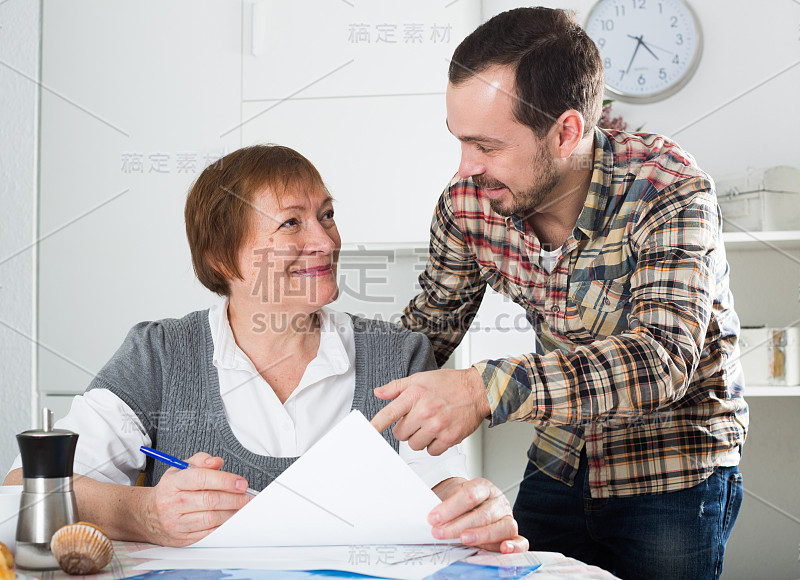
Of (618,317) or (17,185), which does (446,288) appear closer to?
(618,317)

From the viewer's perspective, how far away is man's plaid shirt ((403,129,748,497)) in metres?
0.97

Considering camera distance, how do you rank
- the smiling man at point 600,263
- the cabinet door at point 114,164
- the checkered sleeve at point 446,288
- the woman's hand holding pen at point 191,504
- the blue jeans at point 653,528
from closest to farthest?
1. the woman's hand holding pen at point 191,504
2. the smiling man at point 600,263
3. the blue jeans at point 653,528
4. the checkered sleeve at point 446,288
5. the cabinet door at point 114,164

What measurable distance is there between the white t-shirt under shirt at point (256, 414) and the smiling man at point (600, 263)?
32 centimetres

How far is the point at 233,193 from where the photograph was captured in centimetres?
129

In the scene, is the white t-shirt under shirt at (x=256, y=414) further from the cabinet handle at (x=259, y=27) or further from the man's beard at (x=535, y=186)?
the cabinet handle at (x=259, y=27)

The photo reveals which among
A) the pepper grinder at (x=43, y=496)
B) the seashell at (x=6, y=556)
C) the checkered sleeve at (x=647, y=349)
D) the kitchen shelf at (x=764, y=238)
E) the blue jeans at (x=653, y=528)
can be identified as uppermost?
the kitchen shelf at (x=764, y=238)

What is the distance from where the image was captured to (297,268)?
4.22 feet

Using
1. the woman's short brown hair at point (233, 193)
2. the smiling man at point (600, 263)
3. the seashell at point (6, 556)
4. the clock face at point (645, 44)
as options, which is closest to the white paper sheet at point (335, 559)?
the seashell at point (6, 556)

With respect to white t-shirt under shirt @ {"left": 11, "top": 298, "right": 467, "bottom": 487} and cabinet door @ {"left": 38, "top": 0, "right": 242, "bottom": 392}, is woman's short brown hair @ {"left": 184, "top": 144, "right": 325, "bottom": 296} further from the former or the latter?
cabinet door @ {"left": 38, "top": 0, "right": 242, "bottom": 392}

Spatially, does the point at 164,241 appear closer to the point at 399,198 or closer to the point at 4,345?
the point at 4,345

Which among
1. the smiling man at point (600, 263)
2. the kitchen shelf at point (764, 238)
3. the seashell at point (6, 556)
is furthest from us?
the kitchen shelf at point (764, 238)

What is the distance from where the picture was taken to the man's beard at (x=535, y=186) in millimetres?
1286

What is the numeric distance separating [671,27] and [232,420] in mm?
1880

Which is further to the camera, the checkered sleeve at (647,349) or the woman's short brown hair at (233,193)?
the woman's short brown hair at (233,193)
